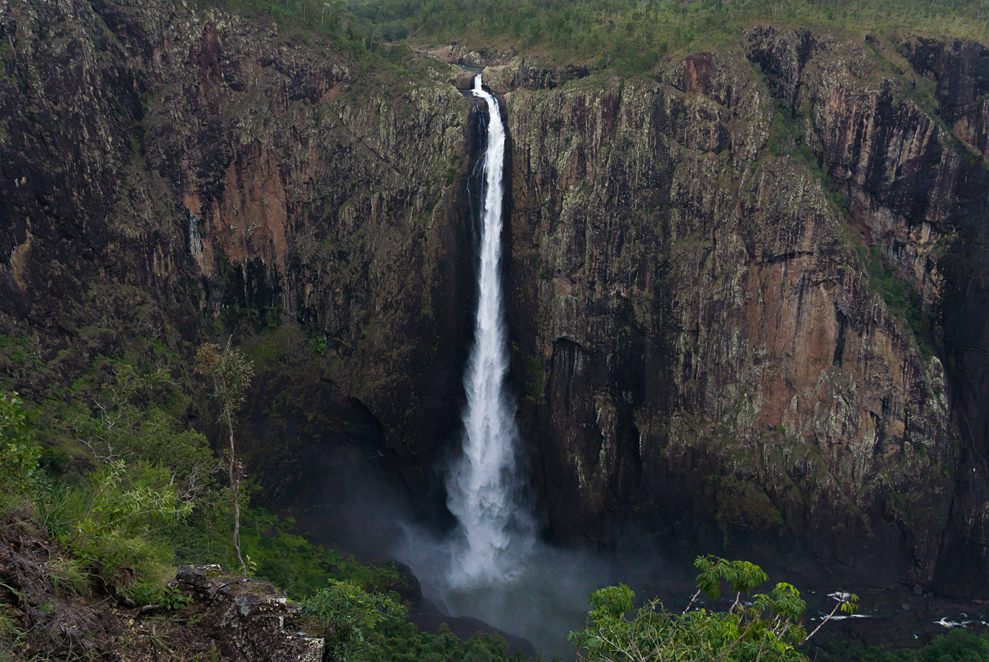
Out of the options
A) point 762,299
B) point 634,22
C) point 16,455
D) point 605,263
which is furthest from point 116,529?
point 634,22

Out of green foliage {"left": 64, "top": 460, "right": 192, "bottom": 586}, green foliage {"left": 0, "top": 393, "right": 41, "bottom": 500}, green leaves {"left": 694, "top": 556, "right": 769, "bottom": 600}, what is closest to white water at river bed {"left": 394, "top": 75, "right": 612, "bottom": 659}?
green leaves {"left": 694, "top": 556, "right": 769, "bottom": 600}

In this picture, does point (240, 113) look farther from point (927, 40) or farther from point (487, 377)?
point (927, 40)

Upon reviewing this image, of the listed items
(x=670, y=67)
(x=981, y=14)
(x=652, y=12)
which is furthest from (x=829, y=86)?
(x=652, y=12)

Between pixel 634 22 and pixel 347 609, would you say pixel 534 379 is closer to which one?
pixel 634 22

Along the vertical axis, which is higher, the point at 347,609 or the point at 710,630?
the point at 710,630

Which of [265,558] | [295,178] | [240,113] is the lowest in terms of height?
[265,558]

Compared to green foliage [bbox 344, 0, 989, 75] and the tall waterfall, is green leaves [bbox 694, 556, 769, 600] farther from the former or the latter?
green foliage [bbox 344, 0, 989, 75]

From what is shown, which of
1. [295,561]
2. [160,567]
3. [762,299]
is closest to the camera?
[160,567]
